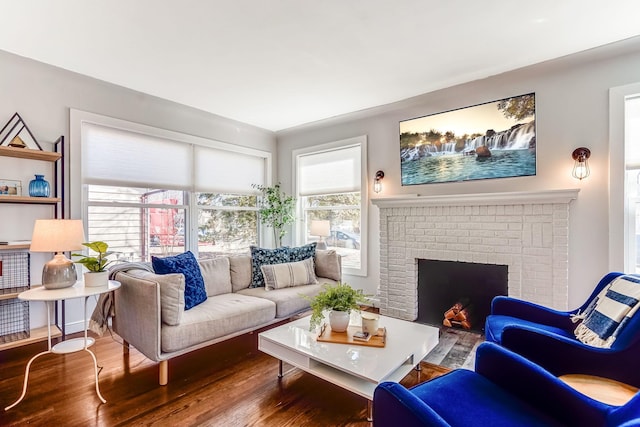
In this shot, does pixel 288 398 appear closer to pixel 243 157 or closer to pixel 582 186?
pixel 582 186

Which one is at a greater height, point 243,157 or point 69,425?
point 243,157

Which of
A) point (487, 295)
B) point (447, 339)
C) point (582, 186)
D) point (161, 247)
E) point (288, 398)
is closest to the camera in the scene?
point (288, 398)

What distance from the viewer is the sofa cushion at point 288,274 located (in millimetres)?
3480

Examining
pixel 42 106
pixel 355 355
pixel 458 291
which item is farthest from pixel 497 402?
pixel 42 106

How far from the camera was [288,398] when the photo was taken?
6.88 feet

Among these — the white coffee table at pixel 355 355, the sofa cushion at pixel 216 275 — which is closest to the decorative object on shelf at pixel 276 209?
the sofa cushion at pixel 216 275

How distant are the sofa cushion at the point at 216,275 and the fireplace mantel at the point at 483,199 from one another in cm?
191

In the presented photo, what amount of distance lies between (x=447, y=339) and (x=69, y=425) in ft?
9.67

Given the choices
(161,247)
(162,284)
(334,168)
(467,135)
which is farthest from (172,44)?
(467,135)

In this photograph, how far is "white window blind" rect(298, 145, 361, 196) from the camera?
4504 millimetres

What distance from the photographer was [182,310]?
7.94ft

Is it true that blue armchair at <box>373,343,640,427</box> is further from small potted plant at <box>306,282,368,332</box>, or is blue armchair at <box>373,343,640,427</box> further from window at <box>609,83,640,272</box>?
window at <box>609,83,640,272</box>

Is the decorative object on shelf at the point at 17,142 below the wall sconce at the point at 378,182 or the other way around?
the other way around

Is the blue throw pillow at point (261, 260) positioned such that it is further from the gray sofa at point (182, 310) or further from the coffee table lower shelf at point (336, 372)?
the coffee table lower shelf at point (336, 372)
